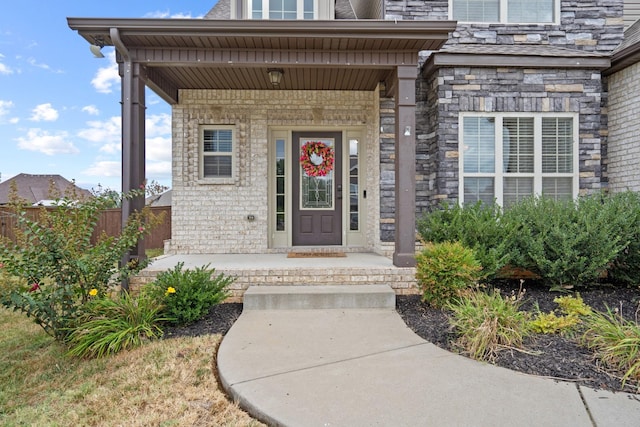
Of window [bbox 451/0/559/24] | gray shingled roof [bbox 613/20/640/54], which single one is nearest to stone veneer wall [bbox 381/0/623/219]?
gray shingled roof [bbox 613/20/640/54]

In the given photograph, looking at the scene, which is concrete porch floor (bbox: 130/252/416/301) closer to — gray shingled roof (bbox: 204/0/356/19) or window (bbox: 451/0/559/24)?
window (bbox: 451/0/559/24)

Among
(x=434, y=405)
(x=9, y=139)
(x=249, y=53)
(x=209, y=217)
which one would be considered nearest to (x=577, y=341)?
(x=434, y=405)

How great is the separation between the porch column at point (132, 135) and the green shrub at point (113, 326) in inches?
54.8

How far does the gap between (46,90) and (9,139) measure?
4398 millimetres

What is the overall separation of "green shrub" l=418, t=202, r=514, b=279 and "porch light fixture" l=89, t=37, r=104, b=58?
4.71m

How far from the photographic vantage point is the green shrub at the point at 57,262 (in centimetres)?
312

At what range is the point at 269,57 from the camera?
15.3 feet

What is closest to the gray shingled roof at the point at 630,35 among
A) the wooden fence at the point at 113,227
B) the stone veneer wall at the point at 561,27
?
the stone veneer wall at the point at 561,27

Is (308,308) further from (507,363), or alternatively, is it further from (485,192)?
(485,192)

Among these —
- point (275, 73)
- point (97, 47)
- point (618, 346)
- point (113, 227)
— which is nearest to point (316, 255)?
point (275, 73)

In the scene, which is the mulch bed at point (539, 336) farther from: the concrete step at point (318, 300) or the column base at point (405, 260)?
the column base at point (405, 260)

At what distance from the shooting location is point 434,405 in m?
2.09

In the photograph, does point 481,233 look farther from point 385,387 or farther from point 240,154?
point 240,154

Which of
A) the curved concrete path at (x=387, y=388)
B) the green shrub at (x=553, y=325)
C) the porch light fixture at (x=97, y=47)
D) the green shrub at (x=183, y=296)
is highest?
the porch light fixture at (x=97, y=47)
